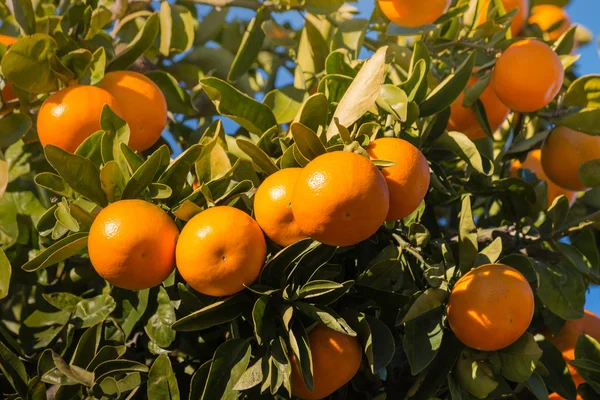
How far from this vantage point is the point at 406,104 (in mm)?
1472

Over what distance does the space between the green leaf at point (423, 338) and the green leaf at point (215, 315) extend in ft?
1.00

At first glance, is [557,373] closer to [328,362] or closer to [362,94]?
[328,362]

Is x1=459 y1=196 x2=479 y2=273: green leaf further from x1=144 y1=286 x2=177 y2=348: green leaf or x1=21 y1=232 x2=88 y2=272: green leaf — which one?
x1=21 y1=232 x2=88 y2=272: green leaf

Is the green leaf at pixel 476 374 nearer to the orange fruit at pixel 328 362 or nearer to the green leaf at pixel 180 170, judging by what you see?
the orange fruit at pixel 328 362

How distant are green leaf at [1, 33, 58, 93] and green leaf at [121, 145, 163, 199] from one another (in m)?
0.35

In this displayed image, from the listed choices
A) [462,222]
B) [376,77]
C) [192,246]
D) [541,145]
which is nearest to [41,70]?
[192,246]

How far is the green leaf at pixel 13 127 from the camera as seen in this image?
64.5 inches

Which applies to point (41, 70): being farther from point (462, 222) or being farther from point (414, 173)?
point (462, 222)

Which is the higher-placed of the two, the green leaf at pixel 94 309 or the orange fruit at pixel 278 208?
the orange fruit at pixel 278 208

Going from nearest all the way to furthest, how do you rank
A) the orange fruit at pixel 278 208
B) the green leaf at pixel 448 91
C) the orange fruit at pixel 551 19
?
1. the orange fruit at pixel 278 208
2. the green leaf at pixel 448 91
3. the orange fruit at pixel 551 19

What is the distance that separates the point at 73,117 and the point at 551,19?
144 cm

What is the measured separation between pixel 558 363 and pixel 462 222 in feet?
1.34

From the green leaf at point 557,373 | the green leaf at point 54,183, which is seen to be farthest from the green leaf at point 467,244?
the green leaf at point 54,183

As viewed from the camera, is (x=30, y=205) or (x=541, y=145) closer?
(x=30, y=205)
